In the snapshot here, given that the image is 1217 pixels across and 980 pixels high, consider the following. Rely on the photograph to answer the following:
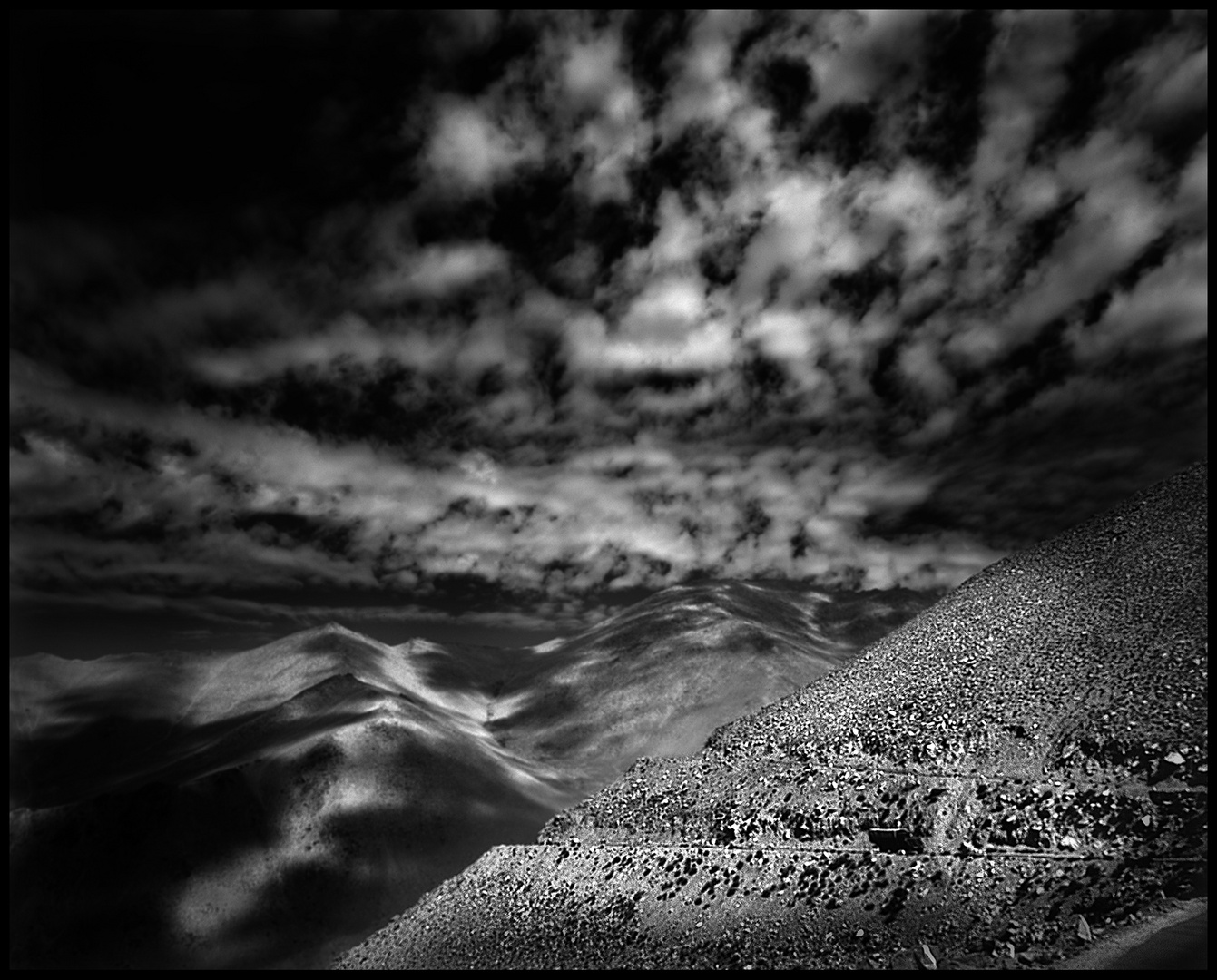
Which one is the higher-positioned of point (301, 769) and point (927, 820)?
point (301, 769)

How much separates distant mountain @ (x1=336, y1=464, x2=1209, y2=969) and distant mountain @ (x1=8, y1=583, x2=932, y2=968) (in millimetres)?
24424

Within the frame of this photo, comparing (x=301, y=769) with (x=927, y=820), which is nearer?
(x=927, y=820)

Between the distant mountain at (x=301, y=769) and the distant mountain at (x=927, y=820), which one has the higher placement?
the distant mountain at (x=301, y=769)

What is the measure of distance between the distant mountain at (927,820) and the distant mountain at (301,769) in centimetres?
2442

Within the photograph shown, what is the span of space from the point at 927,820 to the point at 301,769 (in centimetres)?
7242

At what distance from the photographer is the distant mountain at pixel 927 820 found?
38.0 feet

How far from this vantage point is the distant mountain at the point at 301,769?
5359 centimetres

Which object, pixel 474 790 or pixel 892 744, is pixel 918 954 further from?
pixel 474 790

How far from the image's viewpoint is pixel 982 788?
1438 cm

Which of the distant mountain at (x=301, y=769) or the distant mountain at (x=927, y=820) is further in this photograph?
the distant mountain at (x=301, y=769)

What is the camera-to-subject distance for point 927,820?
14.1m

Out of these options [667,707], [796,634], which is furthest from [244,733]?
[796,634]

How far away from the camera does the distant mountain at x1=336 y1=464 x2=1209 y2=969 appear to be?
38.0 ft

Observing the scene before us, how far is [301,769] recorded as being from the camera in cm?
6944
